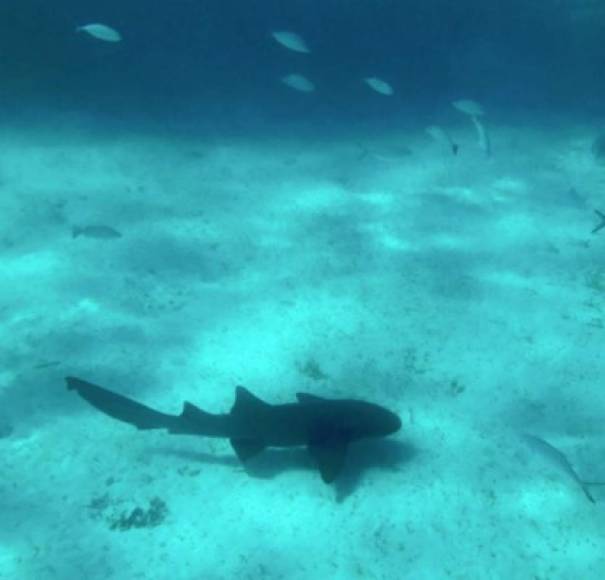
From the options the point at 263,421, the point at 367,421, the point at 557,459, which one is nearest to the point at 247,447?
the point at 263,421

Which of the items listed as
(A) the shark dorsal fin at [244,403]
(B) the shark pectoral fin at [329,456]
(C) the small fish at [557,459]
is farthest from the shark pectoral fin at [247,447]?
(C) the small fish at [557,459]

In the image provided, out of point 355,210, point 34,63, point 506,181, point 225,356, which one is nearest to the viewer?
point 225,356

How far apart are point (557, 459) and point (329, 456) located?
7.54 ft

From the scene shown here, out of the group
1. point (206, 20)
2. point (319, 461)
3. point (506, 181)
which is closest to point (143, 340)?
point (319, 461)

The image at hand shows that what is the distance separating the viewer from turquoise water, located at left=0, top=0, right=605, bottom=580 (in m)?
4.99

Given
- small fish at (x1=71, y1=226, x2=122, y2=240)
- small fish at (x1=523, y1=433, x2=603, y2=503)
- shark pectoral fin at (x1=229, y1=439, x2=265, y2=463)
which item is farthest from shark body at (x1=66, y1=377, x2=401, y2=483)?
small fish at (x1=71, y1=226, x2=122, y2=240)

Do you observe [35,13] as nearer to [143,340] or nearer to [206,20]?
[206,20]

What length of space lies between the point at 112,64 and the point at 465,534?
669 inches

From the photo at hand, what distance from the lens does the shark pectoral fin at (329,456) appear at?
5168mm

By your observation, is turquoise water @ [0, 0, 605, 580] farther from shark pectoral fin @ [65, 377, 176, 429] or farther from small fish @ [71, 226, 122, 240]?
shark pectoral fin @ [65, 377, 176, 429]

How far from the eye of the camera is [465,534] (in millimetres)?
5031

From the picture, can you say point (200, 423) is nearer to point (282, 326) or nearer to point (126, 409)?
point (126, 409)

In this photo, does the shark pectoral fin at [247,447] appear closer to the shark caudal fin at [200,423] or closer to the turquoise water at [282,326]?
the shark caudal fin at [200,423]

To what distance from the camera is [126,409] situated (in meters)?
5.39
